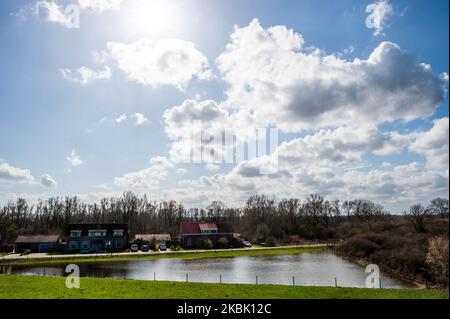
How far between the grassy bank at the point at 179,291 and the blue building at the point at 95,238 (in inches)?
1592

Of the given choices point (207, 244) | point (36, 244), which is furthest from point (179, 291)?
point (36, 244)

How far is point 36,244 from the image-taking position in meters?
63.9

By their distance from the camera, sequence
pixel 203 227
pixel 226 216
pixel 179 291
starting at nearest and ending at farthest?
pixel 179 291, pixel 203 227, pixel 226 216

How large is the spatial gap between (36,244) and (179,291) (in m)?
53.4

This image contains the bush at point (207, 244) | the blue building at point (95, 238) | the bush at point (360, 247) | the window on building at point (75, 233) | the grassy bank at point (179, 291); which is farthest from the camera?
the bush at point (207, 244)

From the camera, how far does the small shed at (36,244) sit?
62938 mm

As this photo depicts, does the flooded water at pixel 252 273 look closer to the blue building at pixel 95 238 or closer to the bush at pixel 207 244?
the blue building at pixel 95 238

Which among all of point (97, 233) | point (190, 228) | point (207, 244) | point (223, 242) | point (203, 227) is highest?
point (203, 227)

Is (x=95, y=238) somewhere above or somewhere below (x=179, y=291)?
below

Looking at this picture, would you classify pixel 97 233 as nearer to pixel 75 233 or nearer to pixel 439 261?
pixel 75 233

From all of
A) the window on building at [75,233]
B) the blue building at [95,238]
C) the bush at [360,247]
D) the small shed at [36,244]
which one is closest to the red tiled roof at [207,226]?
the blue building at [95,238]
